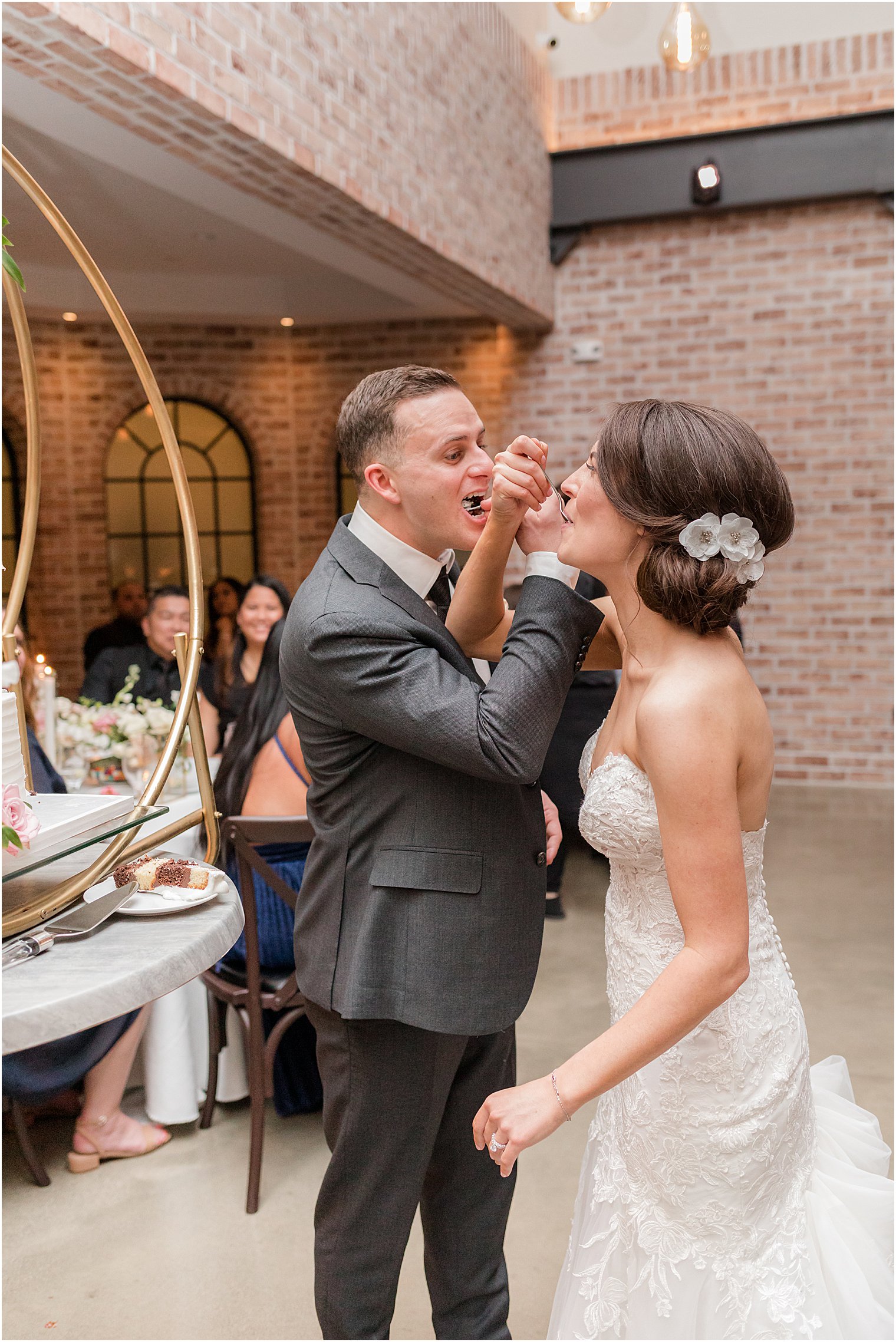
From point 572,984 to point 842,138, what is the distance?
5.91 meters

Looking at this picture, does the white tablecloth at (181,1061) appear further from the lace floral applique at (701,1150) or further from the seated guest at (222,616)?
the seated guest at (222,616)

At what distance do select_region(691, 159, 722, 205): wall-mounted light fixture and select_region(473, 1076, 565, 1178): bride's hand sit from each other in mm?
7191

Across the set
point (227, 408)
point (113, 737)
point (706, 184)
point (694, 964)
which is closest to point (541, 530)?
point (694, 964)

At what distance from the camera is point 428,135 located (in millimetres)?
5543

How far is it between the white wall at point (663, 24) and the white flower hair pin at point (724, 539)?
6780mm

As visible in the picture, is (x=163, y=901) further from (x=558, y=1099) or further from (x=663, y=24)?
(x=663, y=24)

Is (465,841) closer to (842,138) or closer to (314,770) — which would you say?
(314,770)

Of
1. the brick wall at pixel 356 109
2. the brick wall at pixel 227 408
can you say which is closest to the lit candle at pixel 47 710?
the brick wall at pixel 356 109

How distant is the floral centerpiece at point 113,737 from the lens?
3.66 meters

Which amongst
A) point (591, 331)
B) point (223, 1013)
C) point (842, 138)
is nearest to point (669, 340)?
point (591, 331)

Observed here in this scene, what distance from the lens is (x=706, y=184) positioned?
7.24m

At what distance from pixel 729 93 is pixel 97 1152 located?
7.43 metres

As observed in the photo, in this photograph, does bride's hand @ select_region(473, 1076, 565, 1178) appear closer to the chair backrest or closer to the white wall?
the chair backrest

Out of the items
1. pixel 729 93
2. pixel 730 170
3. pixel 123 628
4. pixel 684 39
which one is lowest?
pixel 123 628
